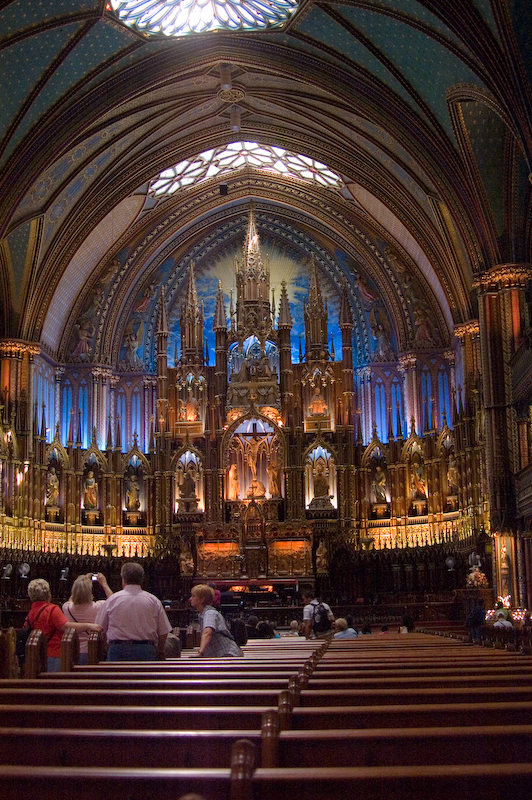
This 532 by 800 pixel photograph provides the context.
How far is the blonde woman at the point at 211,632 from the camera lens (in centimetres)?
973

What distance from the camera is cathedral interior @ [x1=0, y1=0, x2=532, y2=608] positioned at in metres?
26.2

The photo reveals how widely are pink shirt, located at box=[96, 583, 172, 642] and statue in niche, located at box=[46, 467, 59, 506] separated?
1011 inches

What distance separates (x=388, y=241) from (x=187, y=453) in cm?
1119

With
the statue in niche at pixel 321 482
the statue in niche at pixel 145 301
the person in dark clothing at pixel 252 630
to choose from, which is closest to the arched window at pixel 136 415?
the statue in niche at pixel 145 301

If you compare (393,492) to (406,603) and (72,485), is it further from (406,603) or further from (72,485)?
(72,485)

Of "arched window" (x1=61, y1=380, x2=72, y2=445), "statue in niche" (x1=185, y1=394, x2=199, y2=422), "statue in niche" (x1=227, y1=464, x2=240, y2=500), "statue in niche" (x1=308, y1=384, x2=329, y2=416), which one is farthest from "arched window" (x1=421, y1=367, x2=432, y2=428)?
"arched window" (x1=61, y1=380, x2=72, y2=445)

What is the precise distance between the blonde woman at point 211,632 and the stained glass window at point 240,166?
90.1ft

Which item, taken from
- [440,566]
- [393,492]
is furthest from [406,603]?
[393,492]

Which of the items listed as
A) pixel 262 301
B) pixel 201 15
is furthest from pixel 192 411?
pixel 201 15

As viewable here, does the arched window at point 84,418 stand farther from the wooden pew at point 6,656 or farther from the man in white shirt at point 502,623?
the wooden pew at point 6,656

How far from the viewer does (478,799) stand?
10.1 ft

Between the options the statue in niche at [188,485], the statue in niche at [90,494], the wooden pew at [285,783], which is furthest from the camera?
the statue in niche at [188,485]

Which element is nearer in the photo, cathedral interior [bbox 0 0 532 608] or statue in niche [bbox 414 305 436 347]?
cathedral interior [bbox 0 0 532 608]

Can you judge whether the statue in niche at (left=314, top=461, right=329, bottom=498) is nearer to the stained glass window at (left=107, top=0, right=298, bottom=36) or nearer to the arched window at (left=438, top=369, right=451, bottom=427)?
the arched window at (left=438, top=369, right=451, bottom=427)
